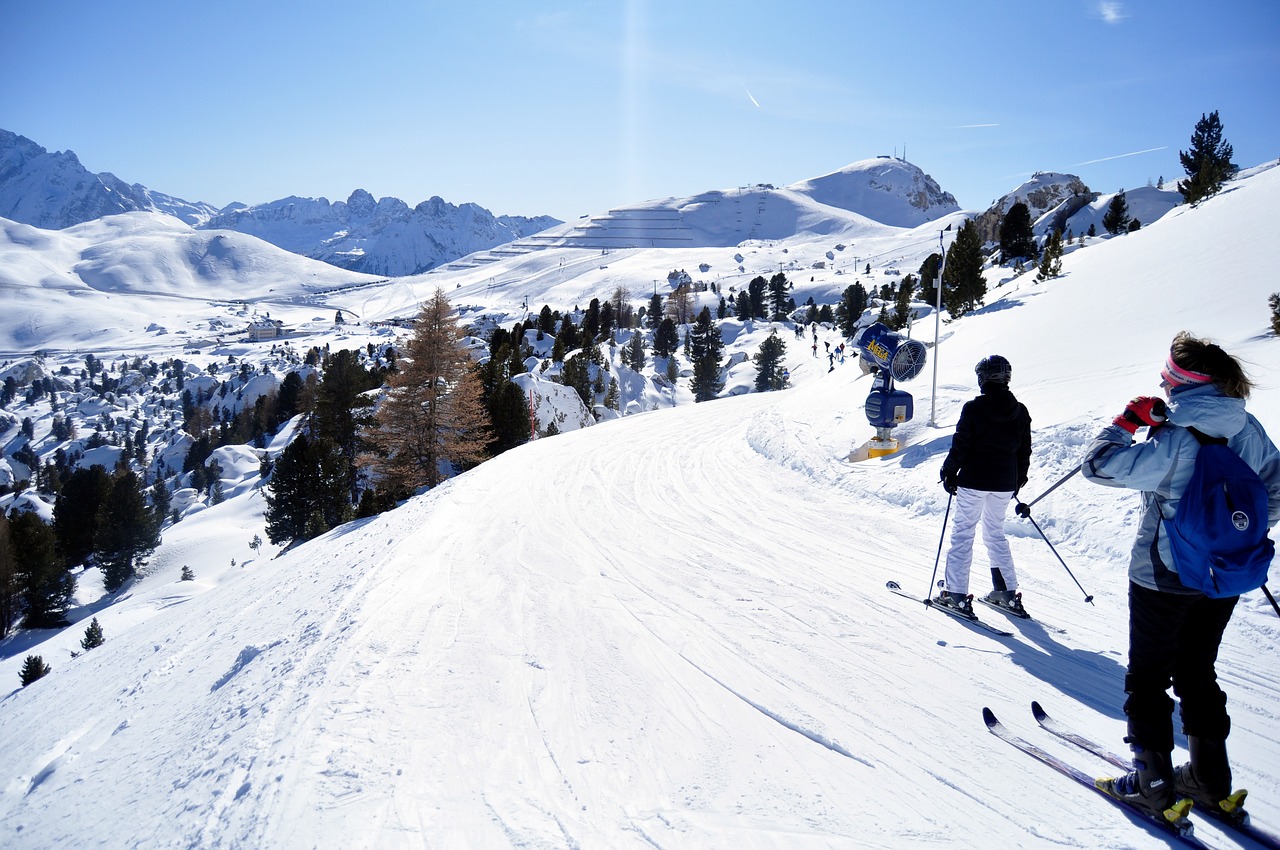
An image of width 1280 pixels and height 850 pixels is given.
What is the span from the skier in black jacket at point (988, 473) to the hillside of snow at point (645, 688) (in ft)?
1.22

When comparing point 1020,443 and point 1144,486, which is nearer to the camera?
point 1144,486

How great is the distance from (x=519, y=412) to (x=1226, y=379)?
108 feet

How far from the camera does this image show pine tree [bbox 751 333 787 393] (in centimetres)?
5884

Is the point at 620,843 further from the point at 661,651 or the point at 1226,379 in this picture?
the point at 1226,379

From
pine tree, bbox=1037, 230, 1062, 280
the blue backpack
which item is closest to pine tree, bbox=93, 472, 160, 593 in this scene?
the blue backpack

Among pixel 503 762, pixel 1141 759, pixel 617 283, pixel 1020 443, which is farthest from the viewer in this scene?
pixel 617 283

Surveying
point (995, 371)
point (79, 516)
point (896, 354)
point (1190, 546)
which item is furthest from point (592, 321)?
point (1190, 546)

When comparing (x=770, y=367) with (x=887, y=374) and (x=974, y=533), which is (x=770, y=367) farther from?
(x=974, y=533)

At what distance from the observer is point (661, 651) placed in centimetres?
498

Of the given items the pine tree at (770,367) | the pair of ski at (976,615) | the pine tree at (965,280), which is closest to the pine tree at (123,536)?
the pine tree at (770,367)

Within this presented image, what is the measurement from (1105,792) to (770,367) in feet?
193

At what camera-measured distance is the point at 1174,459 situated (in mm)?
2971

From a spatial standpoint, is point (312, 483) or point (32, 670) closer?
point (32, 670)

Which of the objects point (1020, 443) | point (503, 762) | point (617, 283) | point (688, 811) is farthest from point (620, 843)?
point (617, 283)
